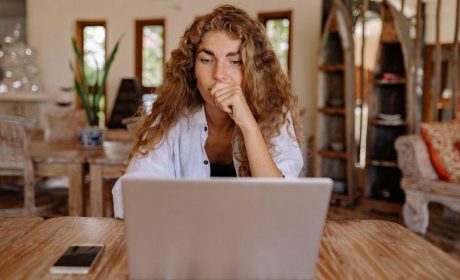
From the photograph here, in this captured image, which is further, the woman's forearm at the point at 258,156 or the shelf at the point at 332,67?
the shelf at the point at 332,67

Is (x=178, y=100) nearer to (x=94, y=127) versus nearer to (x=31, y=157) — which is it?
(x=31, y=157)

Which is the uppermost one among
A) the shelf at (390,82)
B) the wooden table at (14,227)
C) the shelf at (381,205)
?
the shelf at (390,82)

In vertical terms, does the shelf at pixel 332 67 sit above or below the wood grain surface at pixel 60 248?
→ above

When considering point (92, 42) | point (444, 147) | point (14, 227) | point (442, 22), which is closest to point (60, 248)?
point (14, 227)

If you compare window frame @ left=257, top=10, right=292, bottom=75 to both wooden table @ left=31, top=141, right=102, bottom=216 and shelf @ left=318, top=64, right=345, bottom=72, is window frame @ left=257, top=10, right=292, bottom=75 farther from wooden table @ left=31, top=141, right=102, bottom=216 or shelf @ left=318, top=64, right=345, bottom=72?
wooden table @ left=31, top=141, right=102, bottom=216

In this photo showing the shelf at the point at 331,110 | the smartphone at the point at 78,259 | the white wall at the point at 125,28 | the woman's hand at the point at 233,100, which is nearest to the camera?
the smartphone at the point at 78,259

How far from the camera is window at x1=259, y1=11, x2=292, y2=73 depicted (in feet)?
17.4

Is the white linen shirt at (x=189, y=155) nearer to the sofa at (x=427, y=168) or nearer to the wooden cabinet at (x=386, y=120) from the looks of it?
the sofa at (x=427, y=168)

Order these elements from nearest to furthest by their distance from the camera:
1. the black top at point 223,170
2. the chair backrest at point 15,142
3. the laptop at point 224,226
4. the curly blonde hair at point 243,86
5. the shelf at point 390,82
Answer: the laptop at point 224,226 < the curly blonde hair at point 243,86 < the black top at point 223,170 < the chair backrest at point 15,142 < the shelf at point 390,82

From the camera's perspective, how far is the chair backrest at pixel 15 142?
232 centimetres

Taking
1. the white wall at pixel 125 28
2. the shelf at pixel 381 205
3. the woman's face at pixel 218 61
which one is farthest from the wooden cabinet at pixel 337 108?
the woman's face at pixel 218 61

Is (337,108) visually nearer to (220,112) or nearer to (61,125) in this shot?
(61,125)

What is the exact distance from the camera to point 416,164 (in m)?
3.08

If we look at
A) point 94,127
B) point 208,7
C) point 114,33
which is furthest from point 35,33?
point 94,127
